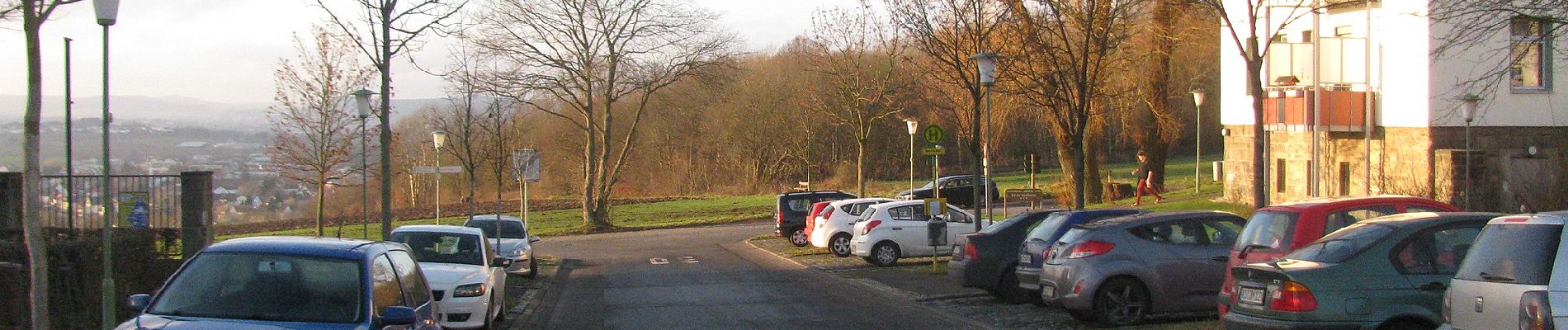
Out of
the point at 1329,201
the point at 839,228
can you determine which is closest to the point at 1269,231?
the point at 1329,201

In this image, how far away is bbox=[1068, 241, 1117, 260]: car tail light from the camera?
12531 millimetres

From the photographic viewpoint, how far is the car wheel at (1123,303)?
1252 centimetres

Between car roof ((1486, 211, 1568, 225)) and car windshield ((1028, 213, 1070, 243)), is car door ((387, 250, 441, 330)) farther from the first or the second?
car windshield ((1028, 213, 1070, 243))

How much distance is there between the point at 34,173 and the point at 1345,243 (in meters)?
9.74

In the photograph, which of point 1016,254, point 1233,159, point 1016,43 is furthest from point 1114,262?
point 1233,159

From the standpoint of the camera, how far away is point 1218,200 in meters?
35.3

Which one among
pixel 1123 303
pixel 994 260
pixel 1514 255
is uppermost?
pixel 1514 255

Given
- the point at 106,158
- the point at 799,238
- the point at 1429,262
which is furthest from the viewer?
the point at 799,238

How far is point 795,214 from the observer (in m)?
30.2

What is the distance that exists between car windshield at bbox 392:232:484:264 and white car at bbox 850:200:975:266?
9644 millimetres

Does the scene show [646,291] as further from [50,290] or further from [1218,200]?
[1218,200]

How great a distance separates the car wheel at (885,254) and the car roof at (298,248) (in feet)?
52.2

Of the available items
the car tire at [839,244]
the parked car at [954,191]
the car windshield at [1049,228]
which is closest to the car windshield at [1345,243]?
the car windshield at [1049,228]

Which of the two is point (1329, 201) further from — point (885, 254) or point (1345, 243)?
point (885, 254)
